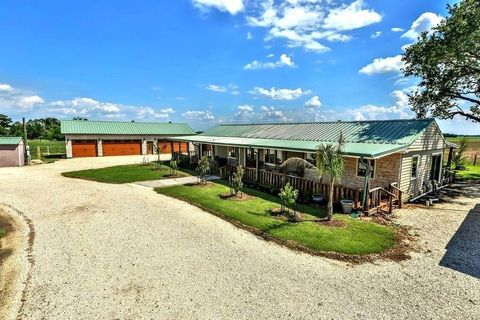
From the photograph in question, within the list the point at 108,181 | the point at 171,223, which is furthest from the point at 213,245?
the point at 108,181

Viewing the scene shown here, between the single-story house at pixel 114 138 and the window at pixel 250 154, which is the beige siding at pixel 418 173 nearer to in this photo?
the window at pixel 250 154

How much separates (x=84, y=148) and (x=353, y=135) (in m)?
32.1

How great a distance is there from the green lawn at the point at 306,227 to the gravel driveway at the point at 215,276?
73 centimetres

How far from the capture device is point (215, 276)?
6.59 metres

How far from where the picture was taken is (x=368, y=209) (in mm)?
11438

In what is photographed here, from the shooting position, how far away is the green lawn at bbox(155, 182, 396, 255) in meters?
8.27

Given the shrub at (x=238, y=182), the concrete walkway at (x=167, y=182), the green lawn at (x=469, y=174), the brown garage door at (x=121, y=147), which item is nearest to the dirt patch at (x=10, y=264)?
the concrete walkway at (x=167, y=182)

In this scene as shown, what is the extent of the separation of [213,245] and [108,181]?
13295 millimetres

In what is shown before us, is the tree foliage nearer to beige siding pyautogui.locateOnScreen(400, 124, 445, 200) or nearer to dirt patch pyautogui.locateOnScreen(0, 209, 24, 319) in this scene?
beige siding pyautogui.locateOnScreen(400, 124, 445, 200)

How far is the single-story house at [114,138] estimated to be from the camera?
3350 cm

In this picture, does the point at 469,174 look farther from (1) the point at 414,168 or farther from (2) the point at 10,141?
(2) the point at 10,141

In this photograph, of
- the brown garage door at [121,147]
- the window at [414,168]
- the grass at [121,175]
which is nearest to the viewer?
the window at [414,168]

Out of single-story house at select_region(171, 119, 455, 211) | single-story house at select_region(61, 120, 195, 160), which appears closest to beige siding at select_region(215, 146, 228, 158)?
single-story house at select_region(171, 119, 455, 211)

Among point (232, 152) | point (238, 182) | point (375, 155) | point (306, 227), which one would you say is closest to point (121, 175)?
point (232, 152)
